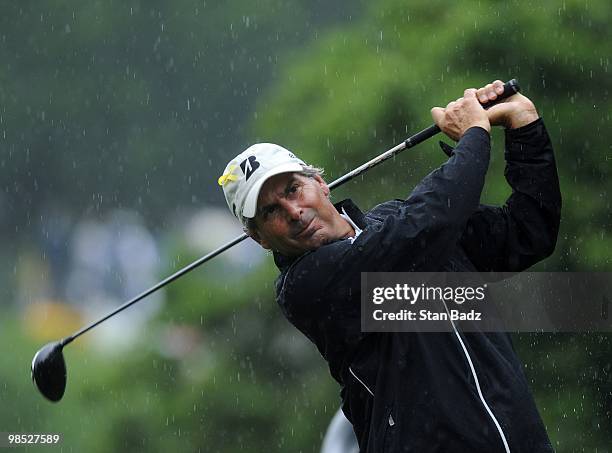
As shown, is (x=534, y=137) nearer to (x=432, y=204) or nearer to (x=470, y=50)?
(x=432, y=204)

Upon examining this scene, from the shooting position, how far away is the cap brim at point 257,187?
3.84m

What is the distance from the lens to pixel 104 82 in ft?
73.2

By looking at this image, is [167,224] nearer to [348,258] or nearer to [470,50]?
[470,50]

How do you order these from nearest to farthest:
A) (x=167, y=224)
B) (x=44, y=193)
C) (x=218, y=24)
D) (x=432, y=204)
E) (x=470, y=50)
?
1. (x=432, y=204)
2. (x=470, y=50)
3. (x=167, y=224)
4. (x=218, y=24)
5. (x=44, y=193)

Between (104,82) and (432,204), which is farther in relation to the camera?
(104,82)

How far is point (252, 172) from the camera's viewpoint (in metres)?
3.87

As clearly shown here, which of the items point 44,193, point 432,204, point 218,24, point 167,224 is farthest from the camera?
point 44,193

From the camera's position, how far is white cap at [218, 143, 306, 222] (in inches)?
152

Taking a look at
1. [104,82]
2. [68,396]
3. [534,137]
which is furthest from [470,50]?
[104,82]

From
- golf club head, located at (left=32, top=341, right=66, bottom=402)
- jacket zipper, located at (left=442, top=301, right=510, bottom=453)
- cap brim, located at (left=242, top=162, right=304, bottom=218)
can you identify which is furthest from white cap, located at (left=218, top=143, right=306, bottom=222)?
golf club head, located at (left=32, top=341, right=66, bottom=402)

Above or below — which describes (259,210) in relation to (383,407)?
above

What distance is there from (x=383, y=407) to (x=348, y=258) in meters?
0.40

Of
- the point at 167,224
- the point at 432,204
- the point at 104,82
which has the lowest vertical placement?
the point at 167,224

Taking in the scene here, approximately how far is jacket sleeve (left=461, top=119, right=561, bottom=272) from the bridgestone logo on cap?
2.09ft
